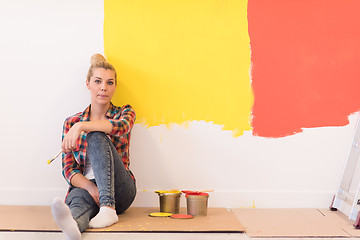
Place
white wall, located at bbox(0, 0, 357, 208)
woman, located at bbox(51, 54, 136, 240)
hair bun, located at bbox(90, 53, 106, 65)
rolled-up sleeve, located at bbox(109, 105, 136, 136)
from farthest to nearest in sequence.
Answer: white wall, located at bbox(0, 0, 357, 208)
hair bun, located at bbox(90, 53, 106, 65)
rolled-up sleeve, located at bbox(109, 105, 136, 136)
woman, located at bbox(51, 54, 136, 240)

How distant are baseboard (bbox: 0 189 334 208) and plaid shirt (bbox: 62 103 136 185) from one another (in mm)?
335

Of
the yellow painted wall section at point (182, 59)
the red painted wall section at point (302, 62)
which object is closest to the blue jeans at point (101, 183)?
the yellow painted wall section at point (182, 59)

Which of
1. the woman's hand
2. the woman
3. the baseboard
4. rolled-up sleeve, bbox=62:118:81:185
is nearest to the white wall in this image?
the baseboard

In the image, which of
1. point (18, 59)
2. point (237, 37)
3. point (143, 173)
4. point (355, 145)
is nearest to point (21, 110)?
point (18, 59)

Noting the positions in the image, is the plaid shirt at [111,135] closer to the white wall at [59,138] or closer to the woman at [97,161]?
the woman at [97,161]

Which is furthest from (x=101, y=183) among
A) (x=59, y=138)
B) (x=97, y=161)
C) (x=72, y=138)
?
(x=59, y=138)

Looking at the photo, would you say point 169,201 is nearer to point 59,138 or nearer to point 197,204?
point 197,204

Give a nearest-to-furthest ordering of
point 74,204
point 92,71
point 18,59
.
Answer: point 74,204 → point 92,71 → point 18,59

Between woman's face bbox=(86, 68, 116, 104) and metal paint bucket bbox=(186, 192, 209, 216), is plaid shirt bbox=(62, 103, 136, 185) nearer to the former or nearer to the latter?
woman's face bbox=(86, 68, 116, 104)

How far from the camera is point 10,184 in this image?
2684mm

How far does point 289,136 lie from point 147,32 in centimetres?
107

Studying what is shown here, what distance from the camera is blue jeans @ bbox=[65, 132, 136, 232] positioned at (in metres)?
2.09

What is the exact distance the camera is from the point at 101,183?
2102 mm

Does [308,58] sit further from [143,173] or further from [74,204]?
[74,204]
